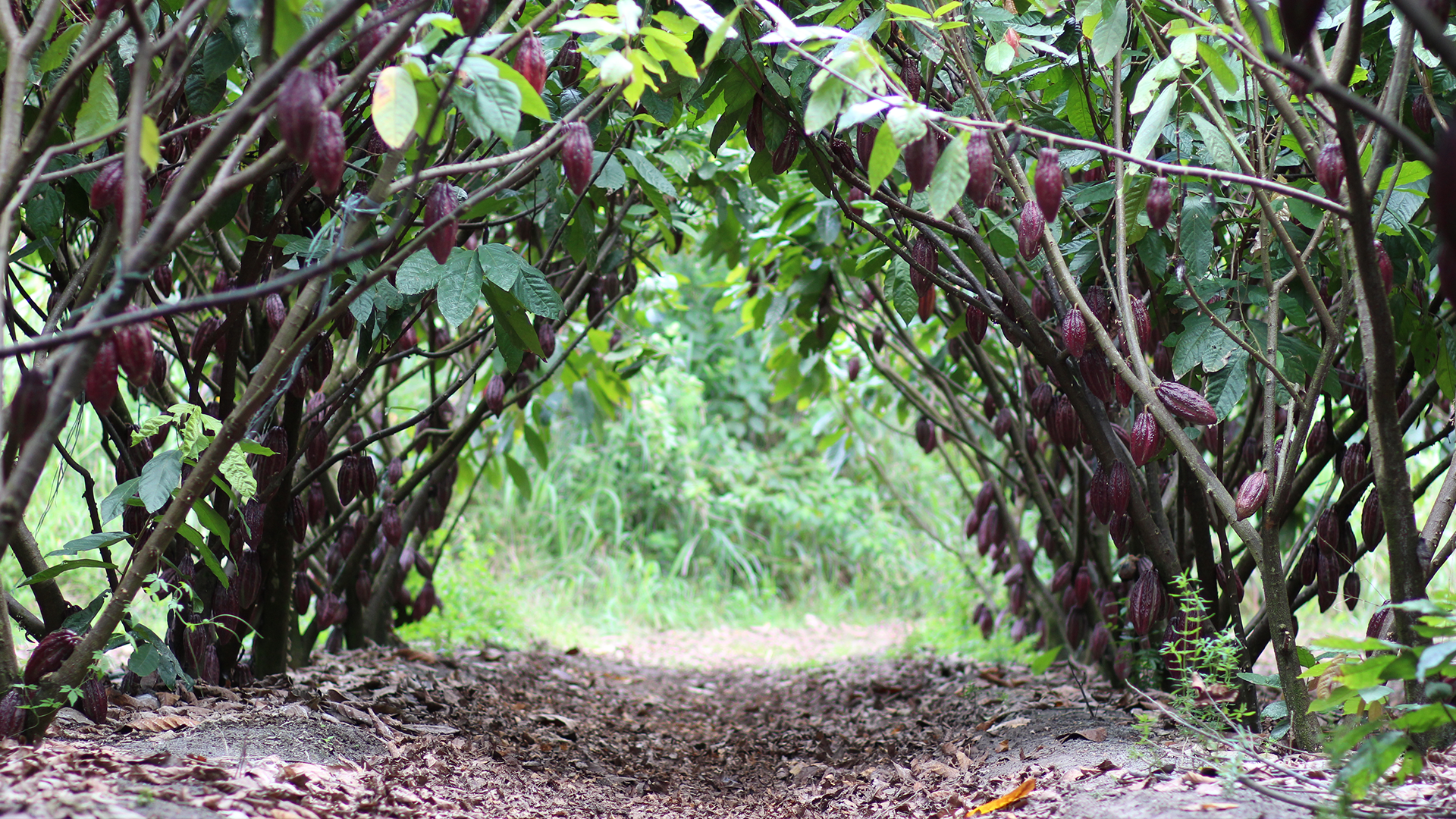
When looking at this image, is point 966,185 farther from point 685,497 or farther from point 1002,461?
point 685,497

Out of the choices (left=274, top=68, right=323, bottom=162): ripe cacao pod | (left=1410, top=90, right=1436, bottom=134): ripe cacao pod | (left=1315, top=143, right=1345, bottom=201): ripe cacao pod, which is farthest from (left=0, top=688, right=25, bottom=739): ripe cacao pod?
(left=1410, top=90, right=1436, bottom=134): ripe cacao pod

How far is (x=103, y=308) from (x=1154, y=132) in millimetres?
1519

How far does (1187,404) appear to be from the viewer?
1.76 meters

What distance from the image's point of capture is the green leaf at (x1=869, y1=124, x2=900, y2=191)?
1404 millimetres

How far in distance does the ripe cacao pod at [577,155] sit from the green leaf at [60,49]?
85cm

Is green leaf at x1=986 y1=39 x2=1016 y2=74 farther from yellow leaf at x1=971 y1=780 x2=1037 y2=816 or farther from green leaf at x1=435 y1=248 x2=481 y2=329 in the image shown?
yellow leaf at x1=971 y1=780 x2=1037 y2=816

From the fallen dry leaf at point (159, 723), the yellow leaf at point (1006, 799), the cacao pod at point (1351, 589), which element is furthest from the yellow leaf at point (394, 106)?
the cacao pod at point (1351, 589)

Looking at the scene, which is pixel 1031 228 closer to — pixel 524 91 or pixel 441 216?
pixel 524 91

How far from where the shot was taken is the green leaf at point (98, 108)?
157 centimetres

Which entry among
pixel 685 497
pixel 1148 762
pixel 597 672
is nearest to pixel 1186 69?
pixel 1148 762

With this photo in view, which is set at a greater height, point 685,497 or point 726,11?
point 726,11

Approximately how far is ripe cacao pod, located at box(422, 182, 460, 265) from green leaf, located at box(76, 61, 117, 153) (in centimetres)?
51

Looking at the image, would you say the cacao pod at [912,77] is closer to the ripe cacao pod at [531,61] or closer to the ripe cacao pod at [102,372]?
the ripe cacao pod at [531,61]

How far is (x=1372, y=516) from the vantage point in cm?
→ 209
